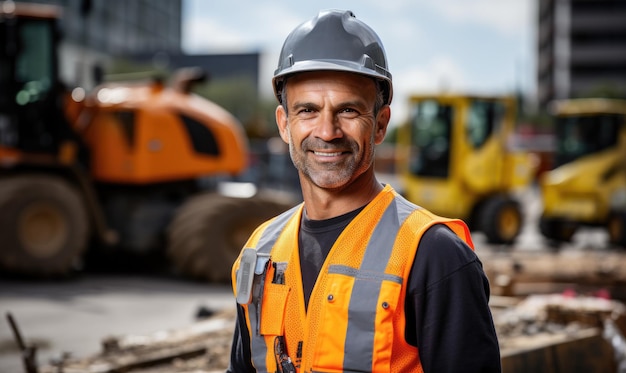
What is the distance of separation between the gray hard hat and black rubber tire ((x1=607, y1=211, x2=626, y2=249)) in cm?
1472

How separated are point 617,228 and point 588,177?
1.15m

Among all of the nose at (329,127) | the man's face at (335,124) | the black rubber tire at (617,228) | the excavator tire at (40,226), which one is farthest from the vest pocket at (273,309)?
the black rubber tire at (617,228)

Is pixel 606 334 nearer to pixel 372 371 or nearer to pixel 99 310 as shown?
pixel 372 371

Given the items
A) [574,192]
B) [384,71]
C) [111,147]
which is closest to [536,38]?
[574,192]

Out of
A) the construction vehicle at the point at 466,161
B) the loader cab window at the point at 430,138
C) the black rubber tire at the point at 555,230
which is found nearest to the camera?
the construction vehicle at the point at 466,161

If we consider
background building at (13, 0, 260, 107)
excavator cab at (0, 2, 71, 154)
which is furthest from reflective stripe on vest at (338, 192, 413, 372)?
background building at (13, 0, 260, 107)

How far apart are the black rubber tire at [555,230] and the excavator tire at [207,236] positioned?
26.5 ft

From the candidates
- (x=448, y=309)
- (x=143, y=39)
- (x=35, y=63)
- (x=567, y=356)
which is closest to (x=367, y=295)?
(x=448, y=309)

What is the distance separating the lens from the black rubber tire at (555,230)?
687 inches

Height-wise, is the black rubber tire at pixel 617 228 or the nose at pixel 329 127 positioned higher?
the nose at pixel 329 127

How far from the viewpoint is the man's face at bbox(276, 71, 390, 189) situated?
2.38 m

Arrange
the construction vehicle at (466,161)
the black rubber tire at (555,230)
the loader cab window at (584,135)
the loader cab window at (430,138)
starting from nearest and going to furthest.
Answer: the construction vehicle at (466,161)
the loader cab window at (430,138)
the loader cab window at (584,135)
the black rubber tire at (555,230)

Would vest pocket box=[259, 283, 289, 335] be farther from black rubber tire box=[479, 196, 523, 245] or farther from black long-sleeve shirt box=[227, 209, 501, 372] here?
black rubber tire box=[479, 196, 523, 245]

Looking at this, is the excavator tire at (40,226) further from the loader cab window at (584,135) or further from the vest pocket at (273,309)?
the loader cab window at (584,135)
